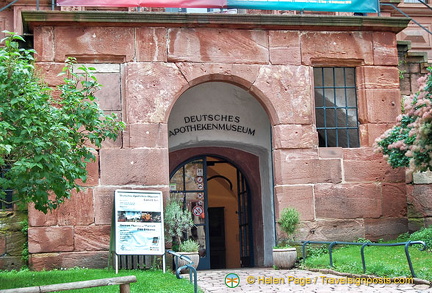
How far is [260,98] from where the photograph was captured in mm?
13602

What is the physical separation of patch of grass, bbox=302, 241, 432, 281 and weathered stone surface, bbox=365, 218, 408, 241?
2.27 ft

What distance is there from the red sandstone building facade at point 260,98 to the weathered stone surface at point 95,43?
0.02 m

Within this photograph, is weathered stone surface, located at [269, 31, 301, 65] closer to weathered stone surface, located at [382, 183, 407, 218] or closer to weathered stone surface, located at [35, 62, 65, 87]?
weathered stone surface, located at [382, 183, 407, 218]

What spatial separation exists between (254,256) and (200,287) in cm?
575

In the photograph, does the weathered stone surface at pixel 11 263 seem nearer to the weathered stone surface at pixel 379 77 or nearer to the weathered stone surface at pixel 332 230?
the weathered stone surface at pixel 332 230

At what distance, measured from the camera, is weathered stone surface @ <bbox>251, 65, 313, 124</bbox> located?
1354 cm

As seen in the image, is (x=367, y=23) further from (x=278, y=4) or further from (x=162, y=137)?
(x=162, y=137)

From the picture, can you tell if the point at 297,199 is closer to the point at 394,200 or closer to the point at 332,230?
the point at 332,230

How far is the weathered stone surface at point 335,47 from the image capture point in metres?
13.8

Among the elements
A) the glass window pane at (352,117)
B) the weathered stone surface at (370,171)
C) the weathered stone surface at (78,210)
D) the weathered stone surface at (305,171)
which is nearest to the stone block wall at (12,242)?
the weathered stone surface at (78,210)

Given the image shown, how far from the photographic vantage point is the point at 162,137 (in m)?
13.0

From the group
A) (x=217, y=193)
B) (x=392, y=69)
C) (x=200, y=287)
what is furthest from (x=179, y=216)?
(x=217, y=193)

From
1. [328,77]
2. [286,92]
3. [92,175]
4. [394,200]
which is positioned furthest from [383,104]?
[92,175]

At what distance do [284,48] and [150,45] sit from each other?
2.55m
